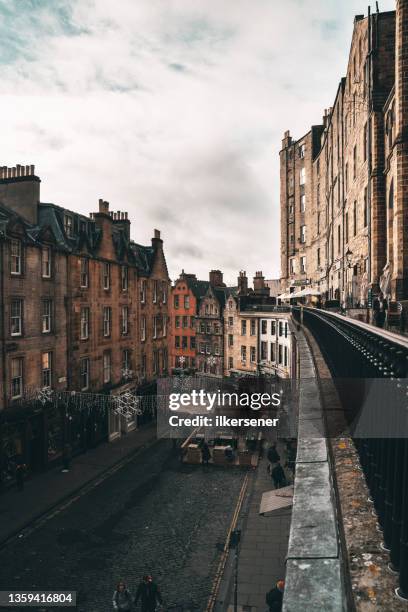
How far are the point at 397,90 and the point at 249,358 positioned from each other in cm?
3840

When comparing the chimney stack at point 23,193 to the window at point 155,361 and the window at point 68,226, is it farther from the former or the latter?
the window at point 155,361

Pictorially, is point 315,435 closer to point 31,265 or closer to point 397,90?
point 397,90

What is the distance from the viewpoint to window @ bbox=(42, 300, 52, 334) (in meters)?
26.6

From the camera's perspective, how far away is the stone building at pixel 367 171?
1655 cm

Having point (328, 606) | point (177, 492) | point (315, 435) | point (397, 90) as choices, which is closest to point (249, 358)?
point (177, 492)

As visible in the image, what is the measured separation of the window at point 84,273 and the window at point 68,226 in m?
1.91

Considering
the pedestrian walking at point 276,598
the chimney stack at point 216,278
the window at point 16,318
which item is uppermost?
the chimney stack at point 216,278

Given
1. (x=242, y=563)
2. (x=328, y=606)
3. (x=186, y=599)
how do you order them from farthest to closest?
(x=242, y=563), (x=186, y=599), (x=328, y=606)

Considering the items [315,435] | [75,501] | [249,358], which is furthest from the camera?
[249,358]

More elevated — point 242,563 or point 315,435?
point 315,435

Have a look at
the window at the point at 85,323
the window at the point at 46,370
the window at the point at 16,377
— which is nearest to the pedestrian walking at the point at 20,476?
the window at the point at 16,377

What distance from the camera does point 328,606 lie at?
2641 mm

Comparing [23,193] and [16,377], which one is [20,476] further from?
[23,193]

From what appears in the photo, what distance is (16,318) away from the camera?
24.1 meters
